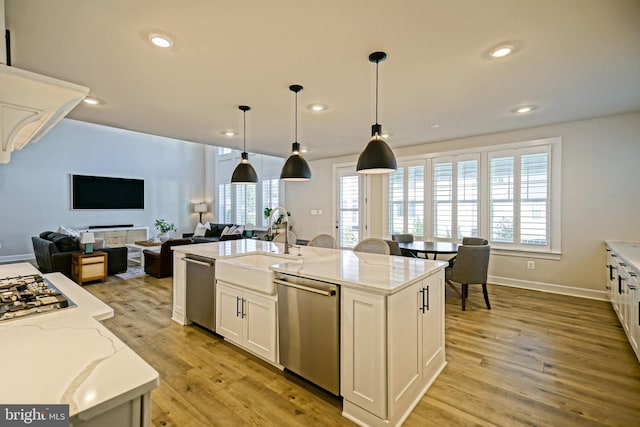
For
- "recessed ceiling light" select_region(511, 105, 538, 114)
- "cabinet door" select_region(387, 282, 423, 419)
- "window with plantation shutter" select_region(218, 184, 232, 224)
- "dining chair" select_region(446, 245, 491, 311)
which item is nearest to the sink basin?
"cabinet door" select_region(387, 282, 423, 419)

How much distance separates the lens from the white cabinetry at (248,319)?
2442 millimetres

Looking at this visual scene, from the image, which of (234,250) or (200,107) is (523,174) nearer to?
(234,250)

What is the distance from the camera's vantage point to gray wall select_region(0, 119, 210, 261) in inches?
272

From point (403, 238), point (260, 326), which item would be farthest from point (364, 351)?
point (403, 238)

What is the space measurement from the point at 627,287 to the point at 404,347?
8.36ft

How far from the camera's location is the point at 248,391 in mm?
2182

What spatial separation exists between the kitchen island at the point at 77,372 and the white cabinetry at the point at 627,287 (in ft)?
11.2

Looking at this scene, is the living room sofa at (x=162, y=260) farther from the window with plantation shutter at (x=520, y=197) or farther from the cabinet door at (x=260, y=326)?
the window with plantation shutter at (x=520, y=197)

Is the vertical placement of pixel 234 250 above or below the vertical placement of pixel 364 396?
above

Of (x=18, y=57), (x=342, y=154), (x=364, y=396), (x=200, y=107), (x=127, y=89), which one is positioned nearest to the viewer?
(x=364, y=396)

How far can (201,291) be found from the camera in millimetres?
3182

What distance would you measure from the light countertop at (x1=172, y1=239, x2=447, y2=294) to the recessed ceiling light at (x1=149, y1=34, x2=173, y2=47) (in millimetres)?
1883

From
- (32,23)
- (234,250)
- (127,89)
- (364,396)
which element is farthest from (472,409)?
(127,89)

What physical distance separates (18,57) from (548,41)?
417 cm
